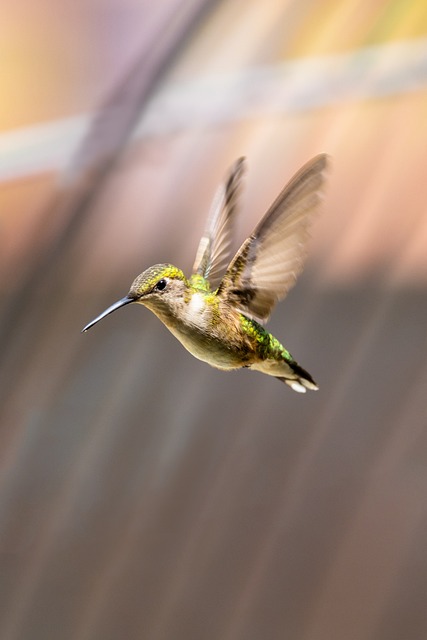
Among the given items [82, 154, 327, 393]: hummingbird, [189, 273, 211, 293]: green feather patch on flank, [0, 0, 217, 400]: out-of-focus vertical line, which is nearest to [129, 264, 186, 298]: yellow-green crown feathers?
[82, 154, 327, 393]: hummingbird

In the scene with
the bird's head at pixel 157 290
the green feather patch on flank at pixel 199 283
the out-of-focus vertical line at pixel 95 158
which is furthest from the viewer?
the out-of-focus vertical line at pixel 95 158

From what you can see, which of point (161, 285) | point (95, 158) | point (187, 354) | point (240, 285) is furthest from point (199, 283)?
point (95, 158)

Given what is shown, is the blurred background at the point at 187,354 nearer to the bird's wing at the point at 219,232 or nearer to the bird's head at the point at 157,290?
the bird's wing at the point at 219,232

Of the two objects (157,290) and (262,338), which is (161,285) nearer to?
(157,290)

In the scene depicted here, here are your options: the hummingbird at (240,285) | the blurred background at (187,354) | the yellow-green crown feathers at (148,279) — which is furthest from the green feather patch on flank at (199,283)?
the blurred background at (187,354)

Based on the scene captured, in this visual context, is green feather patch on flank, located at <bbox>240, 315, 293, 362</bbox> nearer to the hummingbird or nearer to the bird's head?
the hummingbird

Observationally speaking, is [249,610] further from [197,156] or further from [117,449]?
[197,156]
